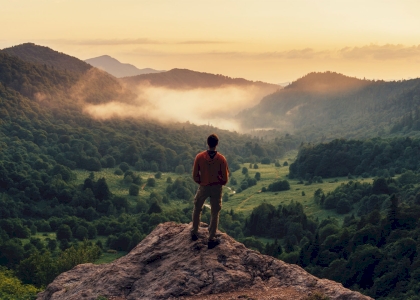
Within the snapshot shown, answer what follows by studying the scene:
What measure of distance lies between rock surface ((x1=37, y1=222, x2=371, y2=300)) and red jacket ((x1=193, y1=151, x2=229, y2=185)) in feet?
10.8

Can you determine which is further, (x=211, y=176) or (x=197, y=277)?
(x=211, y=176)

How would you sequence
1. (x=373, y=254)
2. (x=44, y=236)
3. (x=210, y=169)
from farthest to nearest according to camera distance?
(x=44, y=236) → (x=373, y=254) → (x=210, y=169)

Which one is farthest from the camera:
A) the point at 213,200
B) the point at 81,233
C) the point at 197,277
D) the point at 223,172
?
the point at 81,233

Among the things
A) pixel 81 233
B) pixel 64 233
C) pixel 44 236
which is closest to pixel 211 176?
pixel 64 233

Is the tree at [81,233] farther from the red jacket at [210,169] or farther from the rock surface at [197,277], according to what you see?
the red jacket at [210,169]

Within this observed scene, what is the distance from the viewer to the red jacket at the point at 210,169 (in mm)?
26953

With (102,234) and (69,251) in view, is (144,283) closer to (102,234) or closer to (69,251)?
(69,251)

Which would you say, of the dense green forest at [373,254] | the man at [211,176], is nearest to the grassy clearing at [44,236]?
the dense green forest at [373,254]

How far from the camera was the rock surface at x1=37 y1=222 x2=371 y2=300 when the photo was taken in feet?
81.5

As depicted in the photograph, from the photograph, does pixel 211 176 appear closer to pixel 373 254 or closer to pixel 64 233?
pixel 373 254

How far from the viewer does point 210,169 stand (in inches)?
1065

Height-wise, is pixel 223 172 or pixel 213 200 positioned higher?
pixel 223 172

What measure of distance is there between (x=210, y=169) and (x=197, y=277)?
5.20 m

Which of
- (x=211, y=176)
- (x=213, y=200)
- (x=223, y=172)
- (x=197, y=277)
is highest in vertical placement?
(x=223, y=172)
